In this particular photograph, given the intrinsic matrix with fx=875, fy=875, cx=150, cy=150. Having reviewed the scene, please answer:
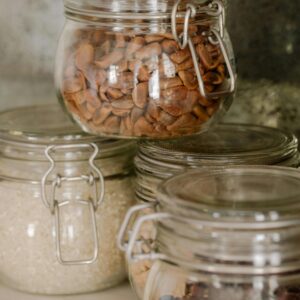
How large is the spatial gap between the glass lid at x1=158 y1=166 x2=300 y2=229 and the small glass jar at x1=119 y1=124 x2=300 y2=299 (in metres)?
0.08

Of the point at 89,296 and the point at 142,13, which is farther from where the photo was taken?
the point at 89,296

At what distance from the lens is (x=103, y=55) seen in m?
0.79

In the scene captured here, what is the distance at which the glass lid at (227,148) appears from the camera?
818 millimetres

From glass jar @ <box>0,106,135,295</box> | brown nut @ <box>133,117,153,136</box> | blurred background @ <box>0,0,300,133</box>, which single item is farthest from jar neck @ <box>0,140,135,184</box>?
blurred background @ <box>0,0,300,133</box>

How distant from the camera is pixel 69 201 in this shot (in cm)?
89

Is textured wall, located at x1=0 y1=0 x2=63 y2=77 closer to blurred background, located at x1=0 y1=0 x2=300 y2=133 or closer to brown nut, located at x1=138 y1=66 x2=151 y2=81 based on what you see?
blurred background, located at x1=0 y1=0 x2=300 y2=133

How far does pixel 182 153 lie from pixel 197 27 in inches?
4.7

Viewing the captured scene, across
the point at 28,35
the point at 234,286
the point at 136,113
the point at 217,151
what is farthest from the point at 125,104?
the point at 28,35

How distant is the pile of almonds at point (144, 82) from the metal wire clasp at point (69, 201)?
0.25 ft

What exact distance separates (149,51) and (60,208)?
0.67 feet

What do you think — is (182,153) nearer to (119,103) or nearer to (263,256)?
(119,103)

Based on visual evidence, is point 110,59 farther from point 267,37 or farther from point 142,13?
point 267,37

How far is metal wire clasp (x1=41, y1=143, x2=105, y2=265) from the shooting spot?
2.81 feet

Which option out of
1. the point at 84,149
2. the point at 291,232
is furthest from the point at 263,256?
the point at 84,149
